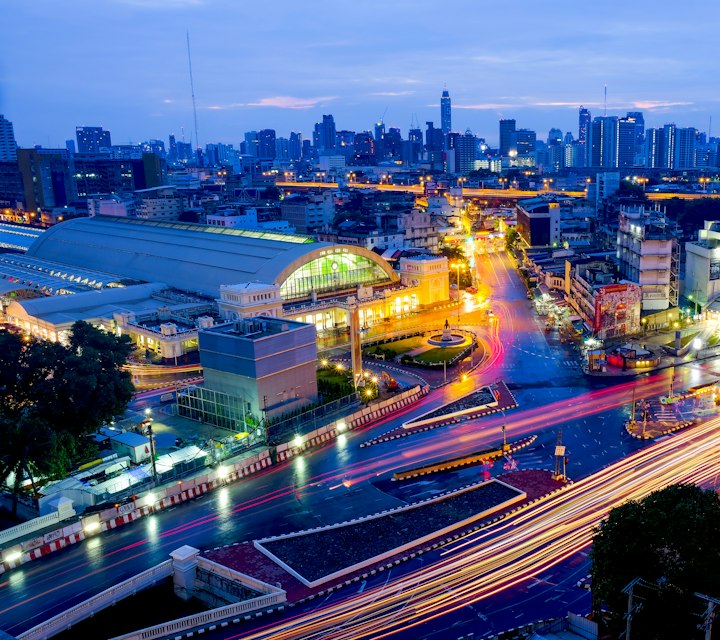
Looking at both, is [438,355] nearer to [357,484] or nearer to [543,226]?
[357,484]

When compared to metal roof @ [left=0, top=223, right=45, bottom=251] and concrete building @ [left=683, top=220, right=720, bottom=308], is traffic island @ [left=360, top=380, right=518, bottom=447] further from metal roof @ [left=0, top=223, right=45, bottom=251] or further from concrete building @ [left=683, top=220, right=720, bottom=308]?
metal roof @ [left=0, top=223, right=45, bottom=251]

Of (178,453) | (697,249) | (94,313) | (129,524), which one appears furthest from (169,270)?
(697,249)

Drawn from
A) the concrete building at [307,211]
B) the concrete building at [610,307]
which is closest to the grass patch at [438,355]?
the concrete building at [610,307]

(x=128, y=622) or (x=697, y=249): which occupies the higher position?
(x=697, y=249)

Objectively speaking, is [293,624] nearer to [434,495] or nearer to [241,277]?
[434,495]

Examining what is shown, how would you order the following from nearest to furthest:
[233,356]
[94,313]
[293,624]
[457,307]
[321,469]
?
[293,624]
[321,469]
[233,356]
[94,313]
[457,307]

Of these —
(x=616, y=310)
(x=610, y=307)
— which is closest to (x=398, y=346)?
(x=610, y=307)
